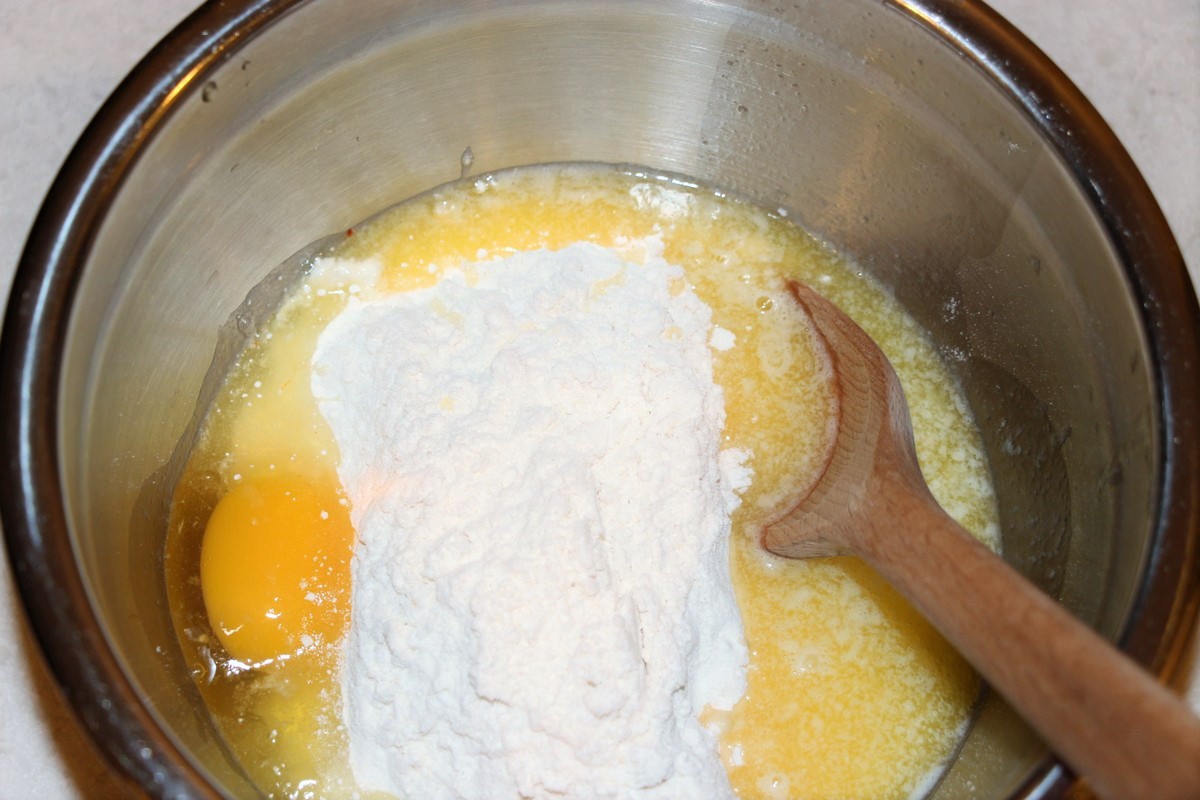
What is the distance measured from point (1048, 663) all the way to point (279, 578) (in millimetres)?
1002

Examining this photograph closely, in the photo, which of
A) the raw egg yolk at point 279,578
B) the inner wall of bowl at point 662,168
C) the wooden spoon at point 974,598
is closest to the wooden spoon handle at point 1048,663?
the wooden spoon at point 974,598

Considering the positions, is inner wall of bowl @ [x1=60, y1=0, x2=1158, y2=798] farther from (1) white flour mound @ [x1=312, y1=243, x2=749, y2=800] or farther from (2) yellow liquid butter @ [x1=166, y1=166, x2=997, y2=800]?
(1) white flour mound @ [x1=312, y1=243, x2=749, y2=800]

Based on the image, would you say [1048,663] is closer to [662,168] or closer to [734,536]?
[734,536]

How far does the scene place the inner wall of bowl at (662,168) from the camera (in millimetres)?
1257

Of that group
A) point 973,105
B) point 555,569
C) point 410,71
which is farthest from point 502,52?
point 555,569

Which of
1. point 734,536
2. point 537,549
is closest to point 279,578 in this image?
Result: point 537,549

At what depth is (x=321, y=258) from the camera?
67.6 inches

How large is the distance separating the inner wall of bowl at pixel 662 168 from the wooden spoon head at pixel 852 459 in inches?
8.7

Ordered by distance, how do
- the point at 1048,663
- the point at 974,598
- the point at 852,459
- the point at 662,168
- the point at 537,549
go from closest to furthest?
the point at 1048,663, the point at 974,598, the point at 537,549, the point at 852,459, the point at 662,168

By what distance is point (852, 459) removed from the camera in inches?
56.1

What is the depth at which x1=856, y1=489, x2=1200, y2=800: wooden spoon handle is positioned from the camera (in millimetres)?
850

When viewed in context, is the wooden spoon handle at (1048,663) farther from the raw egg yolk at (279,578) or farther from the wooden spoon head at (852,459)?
the raw egg yolk at (279,578)

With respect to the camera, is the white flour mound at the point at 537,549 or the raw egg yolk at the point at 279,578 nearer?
the white flour mound at the point at 537,549

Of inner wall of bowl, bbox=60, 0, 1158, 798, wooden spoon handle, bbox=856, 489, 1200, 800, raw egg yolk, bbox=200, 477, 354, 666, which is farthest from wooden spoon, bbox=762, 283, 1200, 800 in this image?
raw egg yolk, bbox=200, 477, 354, 666
